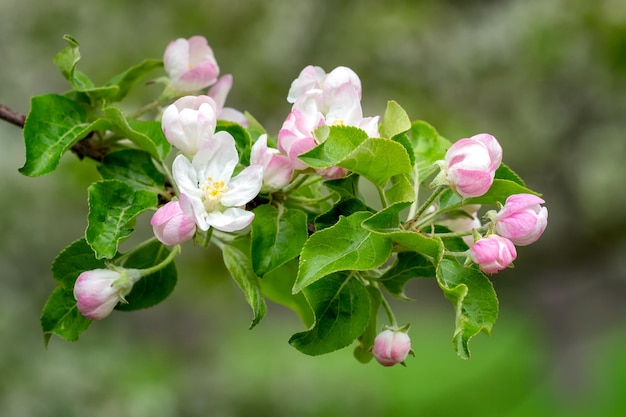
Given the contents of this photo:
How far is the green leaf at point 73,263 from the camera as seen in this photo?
3.67 feet

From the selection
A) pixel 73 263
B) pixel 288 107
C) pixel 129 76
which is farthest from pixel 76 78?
pixel 288 107

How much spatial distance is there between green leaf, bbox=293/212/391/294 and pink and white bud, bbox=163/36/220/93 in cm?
50

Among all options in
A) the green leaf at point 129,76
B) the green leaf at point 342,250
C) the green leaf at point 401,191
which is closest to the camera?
the green leaf at point 342,250

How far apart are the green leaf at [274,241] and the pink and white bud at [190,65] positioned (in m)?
0.40

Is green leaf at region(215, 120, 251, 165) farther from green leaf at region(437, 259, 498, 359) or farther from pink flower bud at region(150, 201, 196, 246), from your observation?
green leaf at region(437, 259, 498, 359)

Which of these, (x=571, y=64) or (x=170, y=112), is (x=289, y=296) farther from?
Result: (x=571, y=64)

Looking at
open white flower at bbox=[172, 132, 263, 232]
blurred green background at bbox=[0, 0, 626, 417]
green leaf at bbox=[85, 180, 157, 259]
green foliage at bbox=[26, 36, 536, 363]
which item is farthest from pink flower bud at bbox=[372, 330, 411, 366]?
blurred green background at bbox=[0, 0, 626, 417]

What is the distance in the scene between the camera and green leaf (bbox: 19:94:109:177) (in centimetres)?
115

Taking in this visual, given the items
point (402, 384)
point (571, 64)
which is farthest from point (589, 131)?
point (402, 384)

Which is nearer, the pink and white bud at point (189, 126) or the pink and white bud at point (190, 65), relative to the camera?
the pink and white bud at point (189, 126)

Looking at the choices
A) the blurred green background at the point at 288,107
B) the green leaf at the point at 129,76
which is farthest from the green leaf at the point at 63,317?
the blurred green background at the point at 288,107

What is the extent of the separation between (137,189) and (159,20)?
315 centimetres

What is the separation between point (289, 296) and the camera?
1312 millimetres

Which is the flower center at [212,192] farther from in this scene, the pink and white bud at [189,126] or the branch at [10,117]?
the branch at [10,117]
